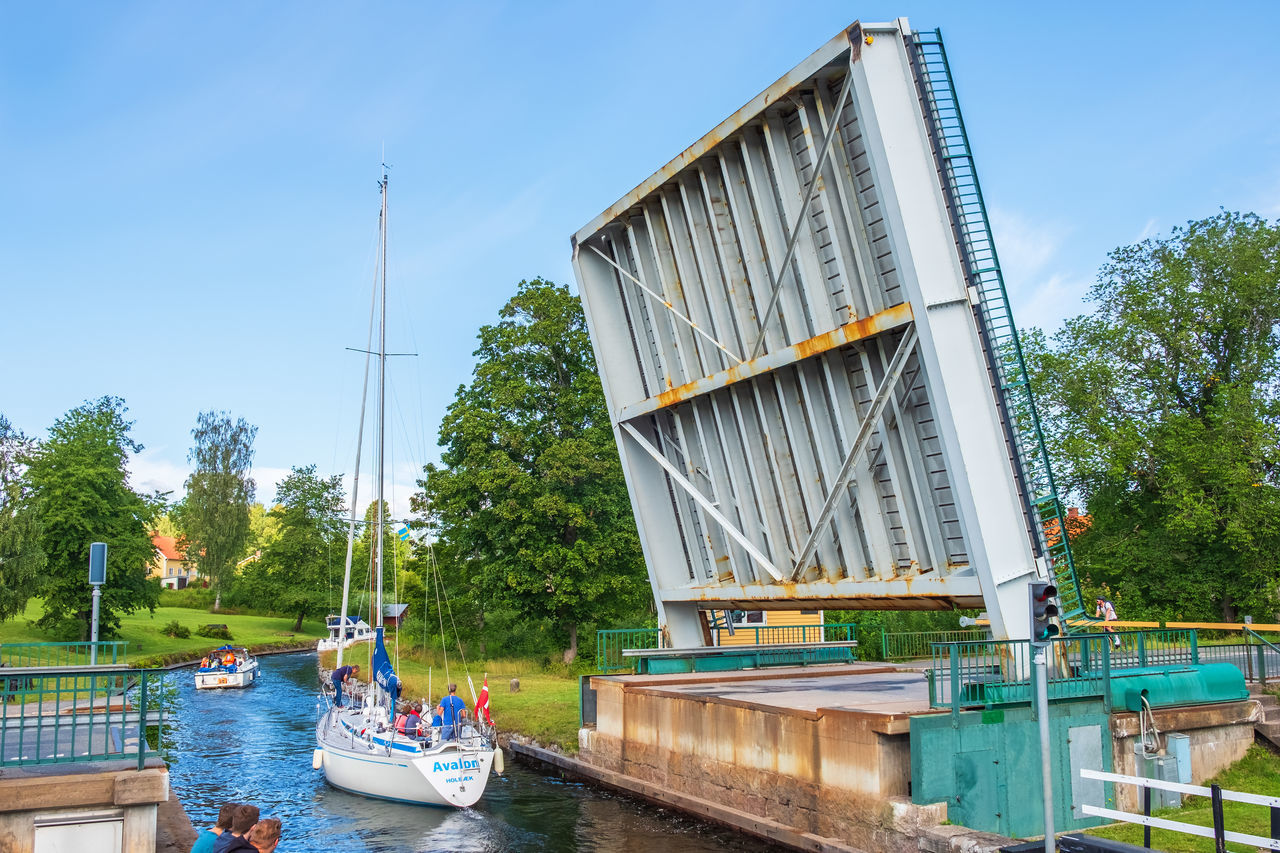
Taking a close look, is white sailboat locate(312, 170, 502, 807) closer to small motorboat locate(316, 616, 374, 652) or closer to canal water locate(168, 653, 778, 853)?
canal water locate(168, 653, 778, 853)

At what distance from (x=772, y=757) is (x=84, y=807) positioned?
8575mm

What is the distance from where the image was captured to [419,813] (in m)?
16.3

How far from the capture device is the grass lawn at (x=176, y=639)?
44000 mm

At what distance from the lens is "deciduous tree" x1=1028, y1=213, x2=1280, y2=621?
102 ft

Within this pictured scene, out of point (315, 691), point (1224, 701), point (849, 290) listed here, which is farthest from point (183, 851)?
point (315, 691)

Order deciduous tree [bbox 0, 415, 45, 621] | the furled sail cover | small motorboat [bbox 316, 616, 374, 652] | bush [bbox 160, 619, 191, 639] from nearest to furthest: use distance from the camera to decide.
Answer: the furled sail cover, deciduous tree [bbox 0, 415, 45, 621], small motorboat [bbox 316, 616, 374, 652], bush [bbox 160, 619, 191, 639]

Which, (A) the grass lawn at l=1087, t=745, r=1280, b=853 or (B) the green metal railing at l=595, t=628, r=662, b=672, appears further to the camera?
(B) the green metal railing at l=595, t=628, r=662, b=672

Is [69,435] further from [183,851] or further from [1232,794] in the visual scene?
[1232,794]

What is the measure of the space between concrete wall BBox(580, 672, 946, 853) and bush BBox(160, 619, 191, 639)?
4286 cm

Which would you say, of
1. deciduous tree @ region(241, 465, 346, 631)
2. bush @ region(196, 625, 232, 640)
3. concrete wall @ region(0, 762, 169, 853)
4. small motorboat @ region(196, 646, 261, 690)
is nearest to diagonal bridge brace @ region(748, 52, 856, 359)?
concrete wall @ region(0, 762, 169, 853)

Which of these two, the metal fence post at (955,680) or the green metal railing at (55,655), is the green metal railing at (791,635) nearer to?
the green metal railing at (55,655)

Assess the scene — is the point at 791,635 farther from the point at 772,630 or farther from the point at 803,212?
the point at 803,212

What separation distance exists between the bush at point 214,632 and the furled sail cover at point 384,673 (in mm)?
41038

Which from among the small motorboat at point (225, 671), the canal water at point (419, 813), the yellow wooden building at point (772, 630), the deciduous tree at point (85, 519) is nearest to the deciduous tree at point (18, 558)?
the deciduous tree at point (85, 519)
